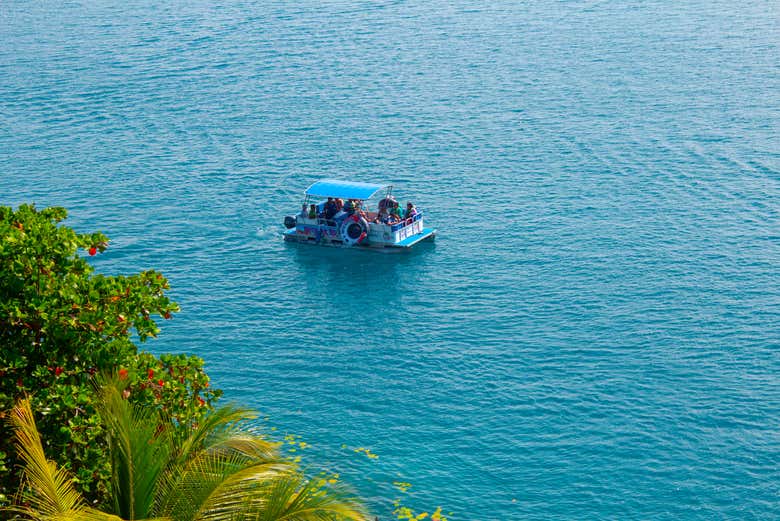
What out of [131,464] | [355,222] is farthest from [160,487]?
[355,222]

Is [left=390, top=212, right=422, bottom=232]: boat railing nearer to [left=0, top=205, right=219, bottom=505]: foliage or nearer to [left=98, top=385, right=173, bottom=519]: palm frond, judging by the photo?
[left=0, top=205, right=219, bottom=505]: foliage

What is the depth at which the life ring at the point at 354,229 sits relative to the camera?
79.0 meters

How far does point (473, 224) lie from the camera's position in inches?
3310

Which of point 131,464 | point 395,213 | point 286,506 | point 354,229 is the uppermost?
point 395,213

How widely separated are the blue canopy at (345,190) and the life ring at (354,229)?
5.49 feet

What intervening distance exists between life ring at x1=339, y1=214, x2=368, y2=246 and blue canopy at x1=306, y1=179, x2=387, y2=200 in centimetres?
167

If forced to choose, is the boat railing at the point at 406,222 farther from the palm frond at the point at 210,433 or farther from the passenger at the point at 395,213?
the palm frond at the point at 210,433

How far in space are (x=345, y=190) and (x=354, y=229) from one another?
336 cm

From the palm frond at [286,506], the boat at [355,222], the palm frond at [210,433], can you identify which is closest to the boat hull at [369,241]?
the boat at [355,222]

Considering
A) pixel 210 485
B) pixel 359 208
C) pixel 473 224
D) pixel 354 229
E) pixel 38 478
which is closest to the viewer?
pixel 38 478

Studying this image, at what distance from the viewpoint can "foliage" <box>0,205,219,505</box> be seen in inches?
934

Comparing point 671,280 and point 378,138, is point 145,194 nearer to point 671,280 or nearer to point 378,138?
point 378,138

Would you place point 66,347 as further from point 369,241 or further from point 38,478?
point 369,241

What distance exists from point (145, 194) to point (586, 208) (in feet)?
128
